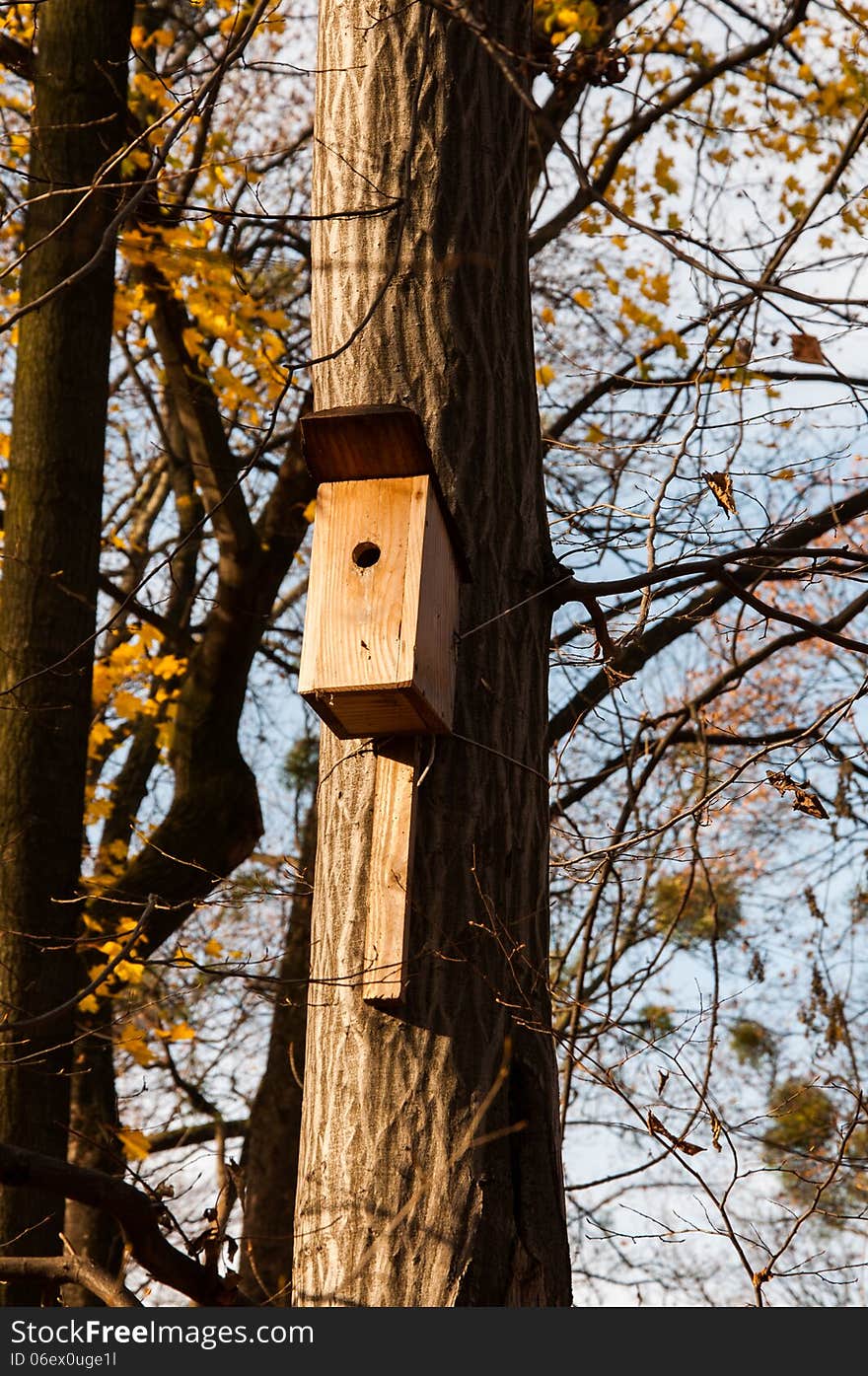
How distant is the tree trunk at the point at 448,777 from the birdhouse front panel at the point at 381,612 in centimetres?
11

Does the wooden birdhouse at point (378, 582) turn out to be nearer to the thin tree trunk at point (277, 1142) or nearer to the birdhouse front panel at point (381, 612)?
the birdhouse front panel at point (381, 612)

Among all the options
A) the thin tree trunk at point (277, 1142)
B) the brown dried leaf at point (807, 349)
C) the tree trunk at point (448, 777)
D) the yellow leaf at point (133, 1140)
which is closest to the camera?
the tree trunk at point (448, 777)

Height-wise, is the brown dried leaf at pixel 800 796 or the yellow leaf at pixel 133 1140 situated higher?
the brown dried leaf at pixel 800 796

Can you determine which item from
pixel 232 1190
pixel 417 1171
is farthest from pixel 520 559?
pixel 232 1190

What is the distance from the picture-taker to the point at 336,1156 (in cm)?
210

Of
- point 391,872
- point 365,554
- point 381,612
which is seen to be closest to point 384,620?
point 381,612

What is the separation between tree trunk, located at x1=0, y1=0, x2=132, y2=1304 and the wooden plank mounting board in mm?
1772

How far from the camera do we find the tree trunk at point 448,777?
2.05 meters

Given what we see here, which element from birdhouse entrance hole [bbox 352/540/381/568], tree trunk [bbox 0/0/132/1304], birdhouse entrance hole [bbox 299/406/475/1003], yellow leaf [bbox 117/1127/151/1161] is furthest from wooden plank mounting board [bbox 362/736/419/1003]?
yellow leaf [bbox 117/1127/151/1161]

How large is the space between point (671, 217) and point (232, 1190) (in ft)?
16.6

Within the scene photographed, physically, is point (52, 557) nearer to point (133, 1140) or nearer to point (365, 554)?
point (133, 1140)

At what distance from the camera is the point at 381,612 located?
220cm

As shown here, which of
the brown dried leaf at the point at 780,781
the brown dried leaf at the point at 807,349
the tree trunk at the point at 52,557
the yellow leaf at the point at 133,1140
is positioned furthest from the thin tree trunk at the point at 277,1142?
the brown dried leaf at the point at 807,349

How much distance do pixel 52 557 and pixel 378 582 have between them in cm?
226
